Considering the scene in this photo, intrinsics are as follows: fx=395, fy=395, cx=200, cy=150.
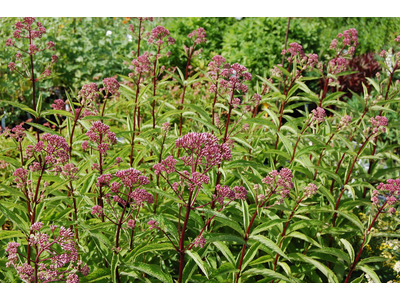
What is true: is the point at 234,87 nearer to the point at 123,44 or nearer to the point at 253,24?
the point at 123,44

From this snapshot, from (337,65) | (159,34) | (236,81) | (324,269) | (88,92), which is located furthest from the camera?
(159,34)

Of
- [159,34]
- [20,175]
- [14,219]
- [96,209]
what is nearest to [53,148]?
[20,175]

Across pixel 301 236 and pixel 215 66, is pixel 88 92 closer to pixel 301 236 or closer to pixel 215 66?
pixel 215 66

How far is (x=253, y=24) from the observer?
849 cm

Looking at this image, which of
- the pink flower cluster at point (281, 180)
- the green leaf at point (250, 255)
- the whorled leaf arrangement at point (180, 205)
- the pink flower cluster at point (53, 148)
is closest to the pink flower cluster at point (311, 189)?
the whorled leaf arrangement at point (180, 205)

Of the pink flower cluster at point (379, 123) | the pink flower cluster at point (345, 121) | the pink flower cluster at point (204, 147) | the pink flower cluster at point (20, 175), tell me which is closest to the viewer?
the pink flower cluster at point (204, 147)

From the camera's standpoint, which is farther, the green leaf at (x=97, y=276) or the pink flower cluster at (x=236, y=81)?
the pink flower cluster at (x=236, y=81)

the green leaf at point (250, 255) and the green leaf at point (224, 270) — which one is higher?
the green leaf at point (250, 255)

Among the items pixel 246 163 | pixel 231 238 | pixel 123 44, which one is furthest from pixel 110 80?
pixel 123 44

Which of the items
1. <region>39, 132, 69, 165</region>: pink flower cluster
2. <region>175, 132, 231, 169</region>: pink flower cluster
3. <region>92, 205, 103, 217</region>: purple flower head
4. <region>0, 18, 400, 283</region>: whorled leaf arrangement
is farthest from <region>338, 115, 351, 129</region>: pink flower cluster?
<region>39, 132, 69, 165</region>: pink flower cluster

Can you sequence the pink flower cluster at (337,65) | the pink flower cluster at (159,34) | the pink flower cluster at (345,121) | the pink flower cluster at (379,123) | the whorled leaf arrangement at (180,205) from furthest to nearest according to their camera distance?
the pink flower cluster at (159,34) → the pink flower cluster at (337,65) → the pink flower cluster at (345,121) → the pink flower cluster at (379,123) → the whorled leaf arrangement at (180,205)

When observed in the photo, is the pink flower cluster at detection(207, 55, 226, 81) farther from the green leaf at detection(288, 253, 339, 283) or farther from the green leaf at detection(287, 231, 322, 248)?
the green leaf at detection(288, 253, 339, 283)

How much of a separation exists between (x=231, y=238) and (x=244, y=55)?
6.19m

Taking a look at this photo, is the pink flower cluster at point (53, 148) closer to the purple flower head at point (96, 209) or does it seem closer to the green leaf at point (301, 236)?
the purple flower head at point (96, 209)
